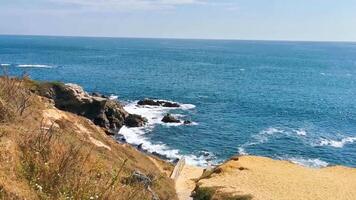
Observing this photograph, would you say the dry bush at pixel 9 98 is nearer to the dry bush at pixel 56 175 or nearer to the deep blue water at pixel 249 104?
the deep blue water at pixel 249 104

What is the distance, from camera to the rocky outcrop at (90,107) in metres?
61.3

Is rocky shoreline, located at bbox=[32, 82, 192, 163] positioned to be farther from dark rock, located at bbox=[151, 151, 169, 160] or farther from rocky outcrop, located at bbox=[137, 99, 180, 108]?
rocky outcrop, located at bbox=[137, 99, 180, 108]

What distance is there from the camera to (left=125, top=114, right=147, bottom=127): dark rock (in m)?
65.4

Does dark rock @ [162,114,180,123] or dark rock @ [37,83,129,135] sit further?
dark rock @ [162,114,180,123]

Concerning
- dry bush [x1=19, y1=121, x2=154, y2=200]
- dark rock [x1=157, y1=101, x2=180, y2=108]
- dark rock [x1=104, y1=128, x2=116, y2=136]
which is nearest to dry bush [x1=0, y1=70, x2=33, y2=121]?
dry bush [x1=19, y1=121, x2=154, y2=200]

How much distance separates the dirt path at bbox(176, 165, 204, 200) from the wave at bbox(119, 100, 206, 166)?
17.7 feet

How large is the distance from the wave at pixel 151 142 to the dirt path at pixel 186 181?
17.7ft

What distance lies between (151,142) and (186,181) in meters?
19.9

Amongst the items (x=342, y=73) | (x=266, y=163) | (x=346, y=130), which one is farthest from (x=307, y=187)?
(x=342, y=73)

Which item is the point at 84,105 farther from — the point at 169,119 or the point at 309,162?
the point at 309,162

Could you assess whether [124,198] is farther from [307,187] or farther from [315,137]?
[315,137]

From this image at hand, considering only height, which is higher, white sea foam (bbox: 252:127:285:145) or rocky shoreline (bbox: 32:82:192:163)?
rocky shoreline (bbox: 32:82:192:163)

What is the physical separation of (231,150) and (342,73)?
105 metres

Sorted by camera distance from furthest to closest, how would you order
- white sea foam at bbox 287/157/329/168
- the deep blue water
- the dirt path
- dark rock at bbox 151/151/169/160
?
the deep blue water < dark rock at bbox 151/151/169/160 < white sea foam at bbox 287/157/329/168 < the dirt path
